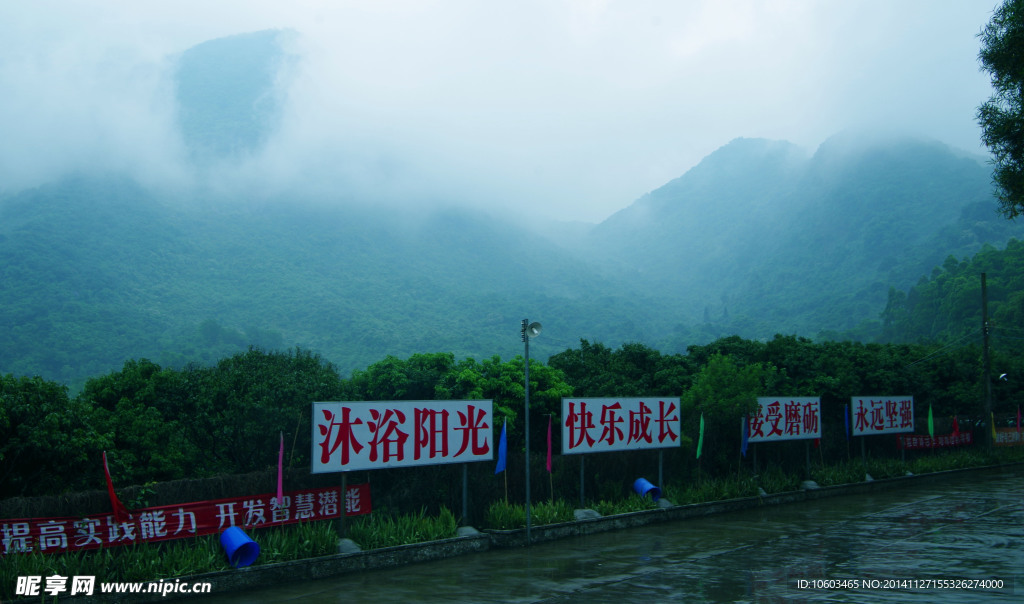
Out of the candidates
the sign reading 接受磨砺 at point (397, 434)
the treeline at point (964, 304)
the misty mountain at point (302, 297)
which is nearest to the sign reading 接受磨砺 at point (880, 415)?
the sign reading 接受磨砺 at point (397, 434)

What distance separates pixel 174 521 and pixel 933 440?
30929 millimetres

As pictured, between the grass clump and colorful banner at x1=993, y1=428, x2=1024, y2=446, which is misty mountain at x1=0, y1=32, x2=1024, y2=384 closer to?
colorful banner at x1=993, y1=428, x2=1024, y2=446

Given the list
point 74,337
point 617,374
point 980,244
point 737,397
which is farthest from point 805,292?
point 737,397

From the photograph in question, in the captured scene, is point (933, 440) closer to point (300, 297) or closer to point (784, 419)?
point (784, 419)

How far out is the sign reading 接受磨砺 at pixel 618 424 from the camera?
18.4 meters

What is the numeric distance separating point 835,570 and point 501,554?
19.7ft

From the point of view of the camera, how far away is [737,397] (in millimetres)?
23312

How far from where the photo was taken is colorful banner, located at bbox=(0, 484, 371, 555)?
38.0ft

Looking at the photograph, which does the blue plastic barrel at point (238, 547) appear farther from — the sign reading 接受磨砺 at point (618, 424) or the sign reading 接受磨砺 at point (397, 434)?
the sign reading 接受磨砺 at point (618, 424)

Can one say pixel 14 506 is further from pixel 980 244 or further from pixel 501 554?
pixel 980 244

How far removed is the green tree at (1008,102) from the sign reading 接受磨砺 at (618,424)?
9018 mm

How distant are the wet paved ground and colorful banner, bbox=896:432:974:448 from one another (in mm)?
12375

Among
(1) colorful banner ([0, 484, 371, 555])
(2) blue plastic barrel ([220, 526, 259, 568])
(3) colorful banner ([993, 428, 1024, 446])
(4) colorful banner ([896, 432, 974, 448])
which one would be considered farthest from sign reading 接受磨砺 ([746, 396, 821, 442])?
(3) colorful banner ([993, 428, 1024, 446])

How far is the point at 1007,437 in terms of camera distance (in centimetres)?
3828
